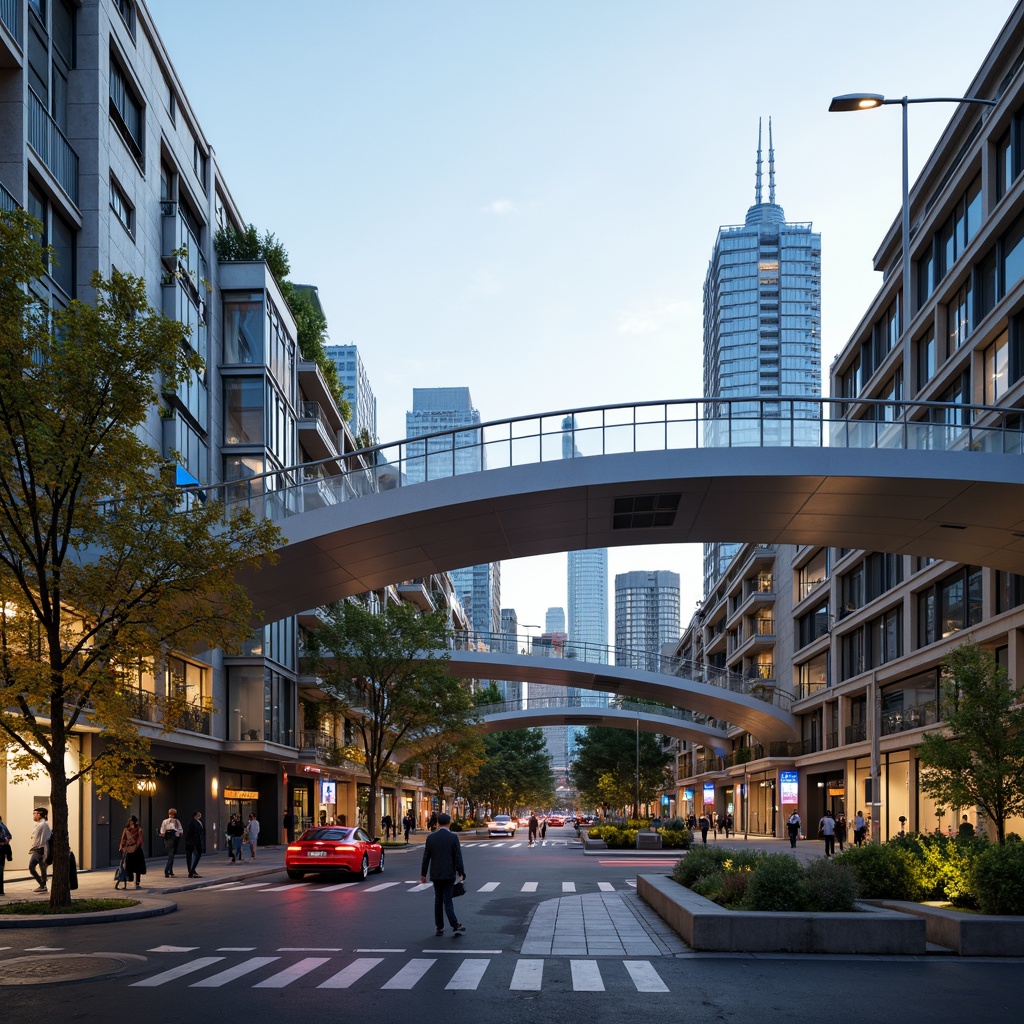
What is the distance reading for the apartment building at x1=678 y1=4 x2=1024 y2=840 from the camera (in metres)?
39.0

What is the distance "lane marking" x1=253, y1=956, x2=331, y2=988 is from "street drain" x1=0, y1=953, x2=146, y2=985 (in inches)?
71.0

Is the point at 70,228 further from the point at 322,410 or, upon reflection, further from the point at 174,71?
the point at 322,410

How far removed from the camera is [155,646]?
72.2ft

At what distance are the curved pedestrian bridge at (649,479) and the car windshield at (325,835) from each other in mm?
6847

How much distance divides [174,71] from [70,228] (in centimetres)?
1263

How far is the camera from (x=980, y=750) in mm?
29234

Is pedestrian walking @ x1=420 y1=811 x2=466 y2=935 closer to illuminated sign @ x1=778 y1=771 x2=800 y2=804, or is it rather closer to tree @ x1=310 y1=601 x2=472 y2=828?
tree @ x1=310 y1=601 x2=472 y2=828

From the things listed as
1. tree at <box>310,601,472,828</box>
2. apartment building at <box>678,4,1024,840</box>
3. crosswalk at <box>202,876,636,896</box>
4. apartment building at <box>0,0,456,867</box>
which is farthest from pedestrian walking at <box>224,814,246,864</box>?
apartment building at <box>678,4,1024,840</box>

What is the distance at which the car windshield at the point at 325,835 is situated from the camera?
102 ft

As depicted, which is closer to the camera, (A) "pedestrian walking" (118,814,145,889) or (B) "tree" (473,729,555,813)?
(A) "pedestrian walking" (118,814,145,889)

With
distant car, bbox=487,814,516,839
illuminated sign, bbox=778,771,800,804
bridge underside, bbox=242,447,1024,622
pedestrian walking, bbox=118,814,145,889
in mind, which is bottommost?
distant car, bbox=487,814,516,839

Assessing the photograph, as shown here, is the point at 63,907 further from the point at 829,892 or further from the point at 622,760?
the point at 622,760

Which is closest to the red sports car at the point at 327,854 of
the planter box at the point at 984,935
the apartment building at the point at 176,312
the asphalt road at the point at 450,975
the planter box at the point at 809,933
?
the apartment building at the point at 176,312

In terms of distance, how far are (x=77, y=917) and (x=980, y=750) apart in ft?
69.9
